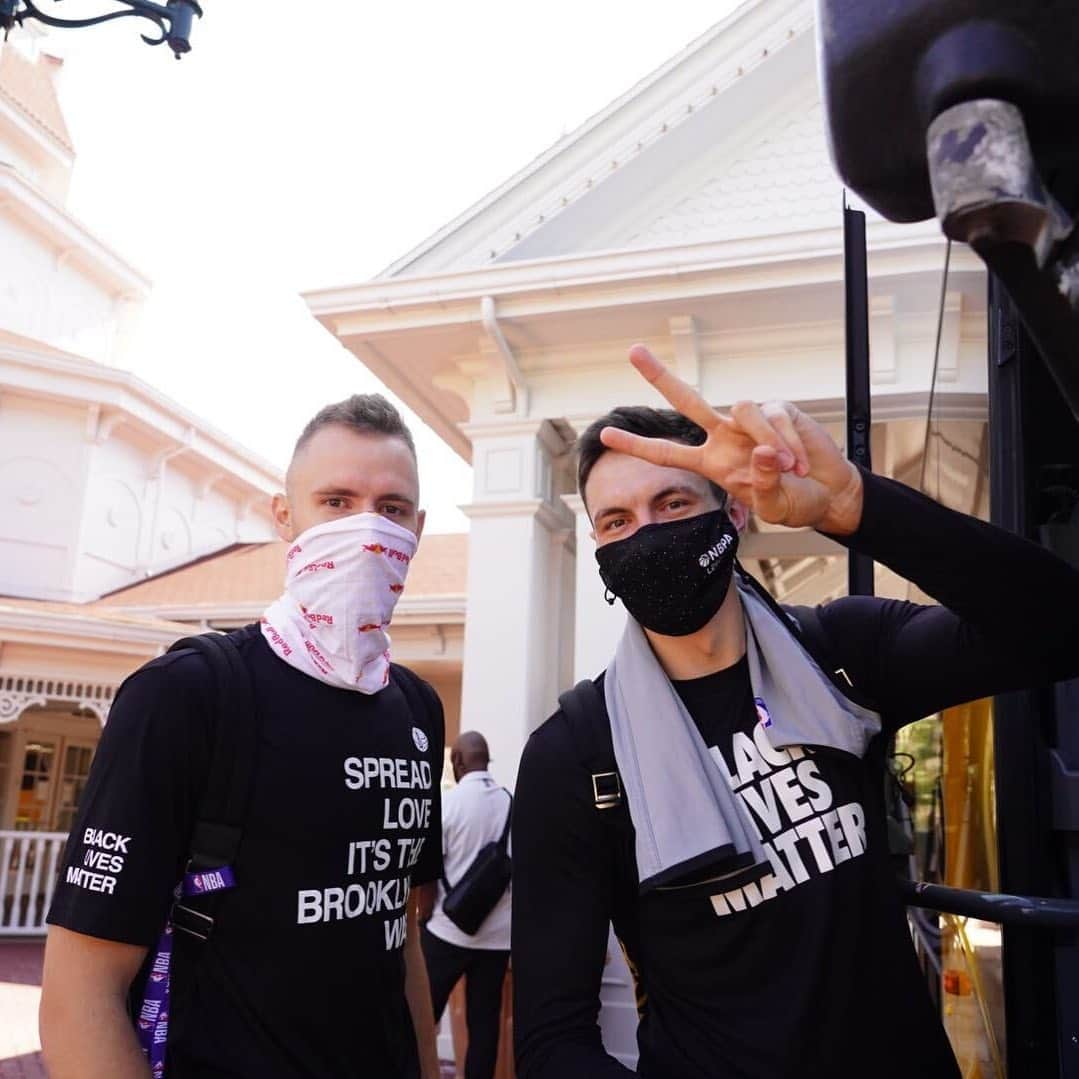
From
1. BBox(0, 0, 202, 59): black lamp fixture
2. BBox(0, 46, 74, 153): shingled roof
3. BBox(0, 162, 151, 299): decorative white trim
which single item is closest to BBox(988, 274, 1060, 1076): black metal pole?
BBox(0, 0, 202, 59): black lamp fixture

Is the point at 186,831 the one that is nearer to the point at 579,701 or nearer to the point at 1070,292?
the point at 579,701

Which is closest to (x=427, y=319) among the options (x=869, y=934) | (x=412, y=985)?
(x=412, y=985)

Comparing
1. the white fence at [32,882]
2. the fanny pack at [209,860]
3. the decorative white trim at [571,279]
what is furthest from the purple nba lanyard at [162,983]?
the white fence at [32,882]

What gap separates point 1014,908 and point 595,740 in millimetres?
681

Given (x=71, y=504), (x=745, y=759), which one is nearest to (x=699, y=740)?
(x=745, y=759)

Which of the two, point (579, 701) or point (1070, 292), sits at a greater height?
point (1070, 292)

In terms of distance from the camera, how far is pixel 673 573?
180 cm

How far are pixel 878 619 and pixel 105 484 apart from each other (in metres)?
15.0

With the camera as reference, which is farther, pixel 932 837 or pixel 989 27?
pixel 932 837

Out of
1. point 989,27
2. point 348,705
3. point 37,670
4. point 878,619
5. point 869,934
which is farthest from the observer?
point 37,670

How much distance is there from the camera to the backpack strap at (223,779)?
1645 mm

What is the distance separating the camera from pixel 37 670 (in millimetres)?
12133

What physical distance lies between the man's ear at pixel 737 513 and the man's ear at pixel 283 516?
36.1 inches

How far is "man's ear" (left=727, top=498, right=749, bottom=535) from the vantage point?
1919mm
